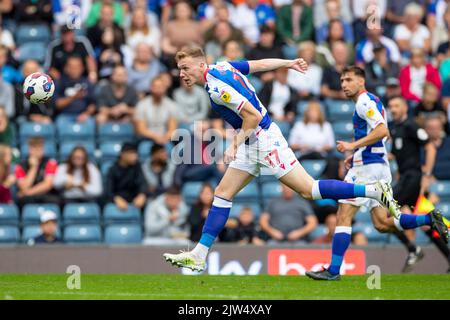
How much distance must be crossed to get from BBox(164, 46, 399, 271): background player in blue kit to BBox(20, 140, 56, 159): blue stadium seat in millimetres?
7242

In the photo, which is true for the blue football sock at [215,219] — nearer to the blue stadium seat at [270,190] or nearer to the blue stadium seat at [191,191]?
the blue stadium seat at [191,191]

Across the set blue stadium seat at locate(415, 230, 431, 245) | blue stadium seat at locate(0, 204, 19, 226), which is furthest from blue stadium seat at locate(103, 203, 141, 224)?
blue stadium seat at locate(415, 230, 431, 245)

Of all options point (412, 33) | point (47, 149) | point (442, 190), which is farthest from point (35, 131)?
point (412, 33)

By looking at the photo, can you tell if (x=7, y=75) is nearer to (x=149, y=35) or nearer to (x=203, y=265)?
(x=149, y=35)

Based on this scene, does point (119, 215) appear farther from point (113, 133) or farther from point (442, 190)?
point (442, 190)

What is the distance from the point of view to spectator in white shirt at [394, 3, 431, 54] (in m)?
21.6

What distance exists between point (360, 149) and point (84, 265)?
525 centimetres

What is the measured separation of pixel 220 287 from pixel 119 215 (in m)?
6.47

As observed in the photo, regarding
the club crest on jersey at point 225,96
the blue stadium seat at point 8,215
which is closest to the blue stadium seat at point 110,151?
the blue stadium seat at point 8,215

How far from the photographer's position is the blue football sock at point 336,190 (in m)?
11.7

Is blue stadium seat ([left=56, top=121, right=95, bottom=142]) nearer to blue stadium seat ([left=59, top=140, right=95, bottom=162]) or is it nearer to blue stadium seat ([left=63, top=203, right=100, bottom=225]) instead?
blue stadium seat ([left=59, top=140, right=95, bottom=162])

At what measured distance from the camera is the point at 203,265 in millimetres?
11914

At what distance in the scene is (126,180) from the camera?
59.3 ft
